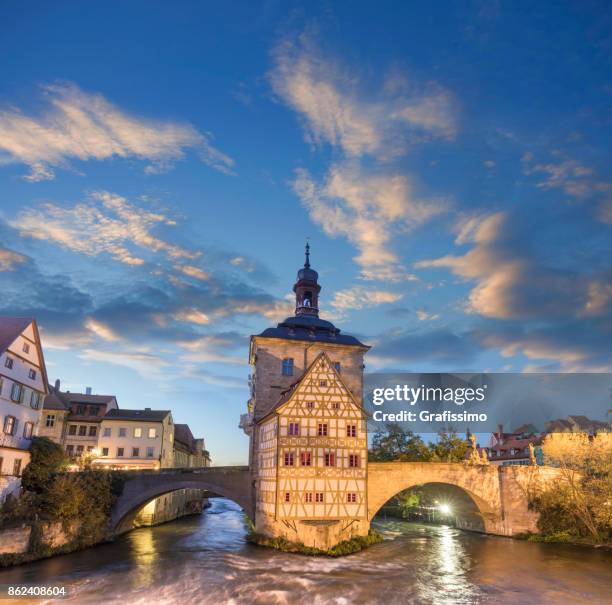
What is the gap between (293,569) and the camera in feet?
102

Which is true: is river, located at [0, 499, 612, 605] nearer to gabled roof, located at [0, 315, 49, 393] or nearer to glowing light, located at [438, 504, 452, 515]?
gabled roof, located at [0, 315, 49, 393]

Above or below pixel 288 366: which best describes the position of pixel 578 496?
below

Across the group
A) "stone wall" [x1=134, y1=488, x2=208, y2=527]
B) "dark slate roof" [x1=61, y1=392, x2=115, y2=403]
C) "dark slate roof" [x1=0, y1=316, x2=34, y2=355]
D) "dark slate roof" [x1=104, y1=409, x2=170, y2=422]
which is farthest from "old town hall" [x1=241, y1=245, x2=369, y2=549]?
"dark slate roof" [x1=61, y1=392, x2=115, y2=403]

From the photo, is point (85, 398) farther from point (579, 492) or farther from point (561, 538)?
point (579, 492)

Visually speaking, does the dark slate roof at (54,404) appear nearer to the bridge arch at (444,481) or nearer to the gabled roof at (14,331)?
the gabled roof at (14,331)

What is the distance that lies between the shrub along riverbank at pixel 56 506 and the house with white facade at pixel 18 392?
39.5 inches

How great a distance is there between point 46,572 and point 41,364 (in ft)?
54.0

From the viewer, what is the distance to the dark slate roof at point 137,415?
56.8 m

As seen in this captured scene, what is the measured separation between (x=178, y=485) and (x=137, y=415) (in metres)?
18.2

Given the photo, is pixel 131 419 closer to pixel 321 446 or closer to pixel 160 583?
pixel 321 446

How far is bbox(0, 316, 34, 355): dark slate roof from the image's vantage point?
35031 mm

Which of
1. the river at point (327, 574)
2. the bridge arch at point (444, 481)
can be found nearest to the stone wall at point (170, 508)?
the river at point (327, 574)

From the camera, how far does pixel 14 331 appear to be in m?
36.7

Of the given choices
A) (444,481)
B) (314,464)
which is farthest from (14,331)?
(444,481)
